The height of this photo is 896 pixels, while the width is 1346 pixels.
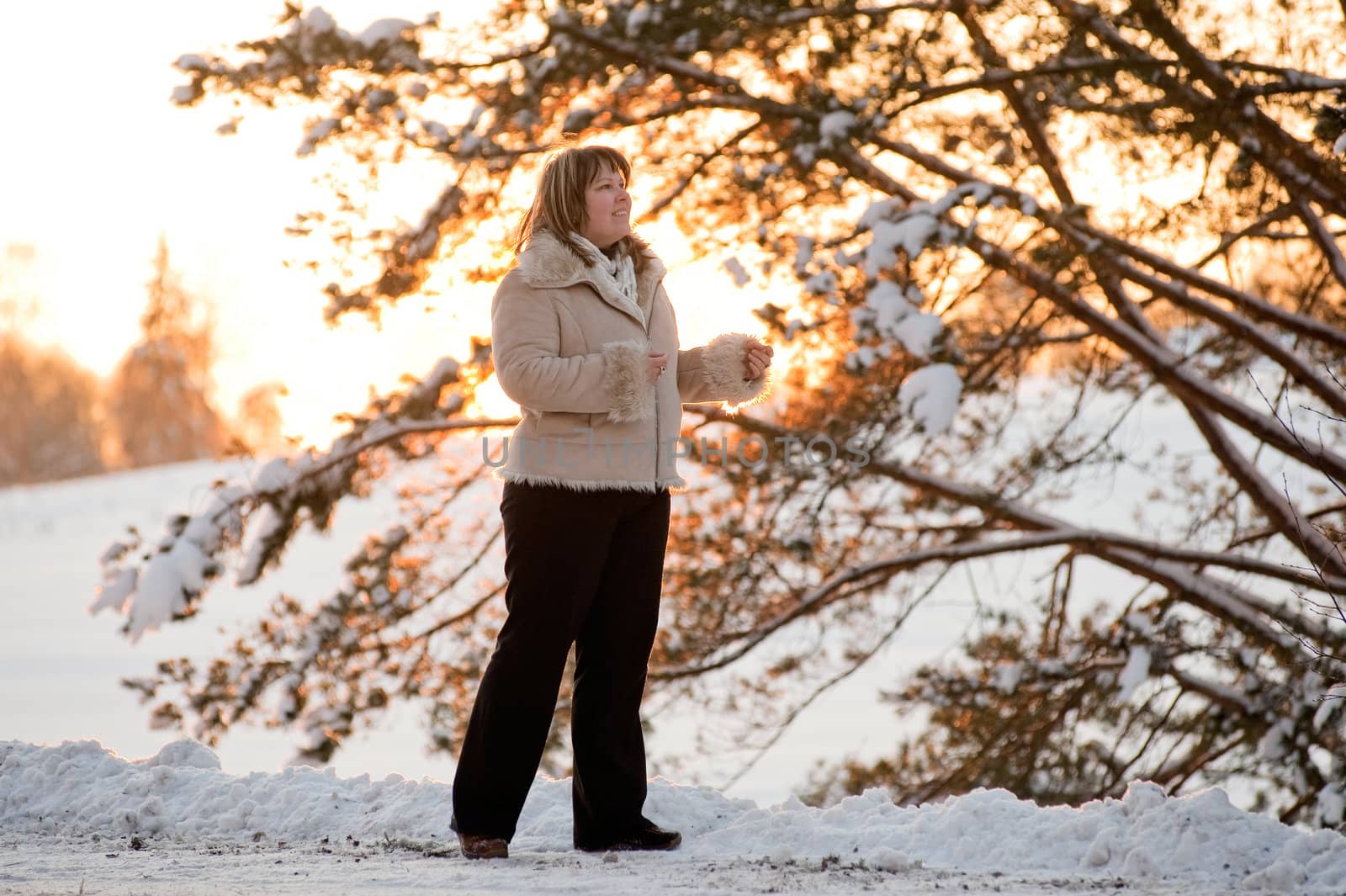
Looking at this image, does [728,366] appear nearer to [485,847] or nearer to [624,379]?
[624,379]

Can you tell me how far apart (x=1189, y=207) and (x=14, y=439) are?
3076 centimetres

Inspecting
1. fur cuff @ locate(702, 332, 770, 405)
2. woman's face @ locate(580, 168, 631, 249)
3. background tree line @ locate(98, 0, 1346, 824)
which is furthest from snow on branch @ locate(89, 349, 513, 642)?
woman's face @ locate(580, 168, 631, 249)

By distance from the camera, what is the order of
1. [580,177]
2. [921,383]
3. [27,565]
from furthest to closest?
[27,565]
[921,383]
[580,177]

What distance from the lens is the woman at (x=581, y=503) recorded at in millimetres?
3322

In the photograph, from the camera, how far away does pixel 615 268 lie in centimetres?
347

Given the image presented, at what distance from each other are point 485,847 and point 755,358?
4.32ft

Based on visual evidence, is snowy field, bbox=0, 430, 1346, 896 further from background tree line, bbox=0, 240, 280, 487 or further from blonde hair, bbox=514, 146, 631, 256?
background tree line, bbox=0, 240, 280, 487

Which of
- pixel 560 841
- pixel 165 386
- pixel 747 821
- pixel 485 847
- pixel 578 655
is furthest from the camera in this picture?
pixel 165 386

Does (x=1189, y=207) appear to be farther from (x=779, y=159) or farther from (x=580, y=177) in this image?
(x=580, y=177)

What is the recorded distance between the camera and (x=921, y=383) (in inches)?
207

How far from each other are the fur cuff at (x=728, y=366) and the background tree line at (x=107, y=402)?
92.7 feet

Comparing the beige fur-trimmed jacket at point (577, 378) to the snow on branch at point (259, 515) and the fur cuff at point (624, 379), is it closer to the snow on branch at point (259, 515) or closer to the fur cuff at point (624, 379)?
the fur cuff at point (624, 379)

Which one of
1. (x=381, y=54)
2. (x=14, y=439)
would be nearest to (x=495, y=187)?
(x=381, y=54)

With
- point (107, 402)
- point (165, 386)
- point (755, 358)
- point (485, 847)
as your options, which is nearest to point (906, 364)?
point (755, 358)
